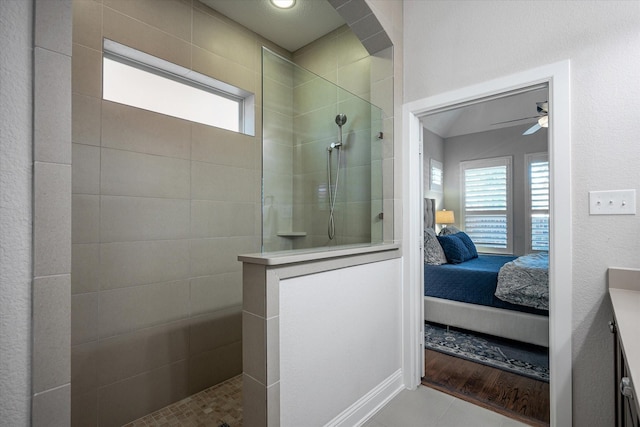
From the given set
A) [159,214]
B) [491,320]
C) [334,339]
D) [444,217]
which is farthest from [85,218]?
[444,217]

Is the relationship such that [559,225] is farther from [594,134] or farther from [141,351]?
[141,351]

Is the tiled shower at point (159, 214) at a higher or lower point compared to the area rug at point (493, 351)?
higher

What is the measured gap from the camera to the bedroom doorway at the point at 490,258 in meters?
2.27

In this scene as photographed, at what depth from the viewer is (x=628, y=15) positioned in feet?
4.92

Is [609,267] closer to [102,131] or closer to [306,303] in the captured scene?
[306,303]

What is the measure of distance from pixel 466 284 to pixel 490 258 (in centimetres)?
141

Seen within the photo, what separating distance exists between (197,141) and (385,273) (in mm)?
1644

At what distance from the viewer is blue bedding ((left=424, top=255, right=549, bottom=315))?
294 centimetres

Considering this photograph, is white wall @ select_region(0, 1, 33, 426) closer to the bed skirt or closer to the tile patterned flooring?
the tile patterned flooring

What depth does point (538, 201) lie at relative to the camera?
487 centimetres

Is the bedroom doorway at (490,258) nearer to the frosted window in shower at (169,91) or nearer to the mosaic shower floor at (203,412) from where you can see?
the mosaic shower floor at (203,412)

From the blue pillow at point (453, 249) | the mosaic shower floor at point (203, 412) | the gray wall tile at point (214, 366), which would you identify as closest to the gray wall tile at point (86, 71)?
the gray wall tile at point (214, 366)

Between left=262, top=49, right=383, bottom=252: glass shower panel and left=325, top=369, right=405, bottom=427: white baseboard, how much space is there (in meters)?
0.94

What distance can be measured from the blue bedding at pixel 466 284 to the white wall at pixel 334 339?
1329mm
